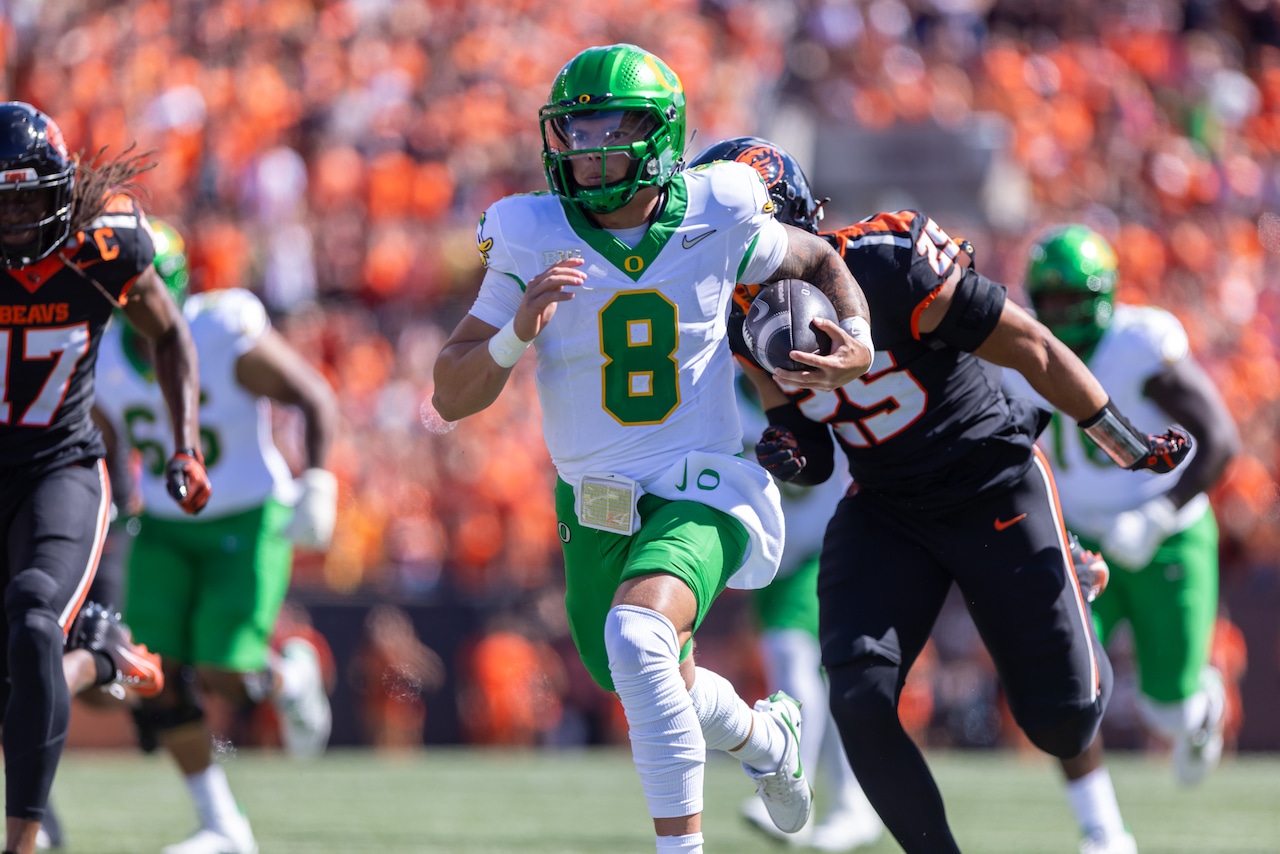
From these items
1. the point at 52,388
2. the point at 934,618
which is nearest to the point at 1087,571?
the point at 934,618

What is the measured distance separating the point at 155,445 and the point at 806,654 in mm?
2431

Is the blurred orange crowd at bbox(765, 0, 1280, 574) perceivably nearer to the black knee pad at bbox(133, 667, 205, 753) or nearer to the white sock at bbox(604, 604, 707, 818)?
the black knee pad at bbox(133, 667, 205, 753)

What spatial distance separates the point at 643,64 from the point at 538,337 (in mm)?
624

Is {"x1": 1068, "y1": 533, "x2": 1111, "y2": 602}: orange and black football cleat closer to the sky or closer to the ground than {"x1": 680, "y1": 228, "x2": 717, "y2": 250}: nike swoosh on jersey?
closer to the ground

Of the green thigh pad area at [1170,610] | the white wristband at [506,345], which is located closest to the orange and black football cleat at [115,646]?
the white wristband at [506,345]

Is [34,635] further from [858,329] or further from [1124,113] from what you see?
[1124,113]

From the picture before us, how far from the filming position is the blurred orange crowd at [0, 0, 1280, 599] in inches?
480

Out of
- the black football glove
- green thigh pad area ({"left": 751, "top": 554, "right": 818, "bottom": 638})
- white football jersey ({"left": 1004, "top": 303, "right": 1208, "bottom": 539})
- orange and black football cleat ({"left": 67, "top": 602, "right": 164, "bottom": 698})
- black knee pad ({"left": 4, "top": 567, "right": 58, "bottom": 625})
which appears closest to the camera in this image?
the black football glove

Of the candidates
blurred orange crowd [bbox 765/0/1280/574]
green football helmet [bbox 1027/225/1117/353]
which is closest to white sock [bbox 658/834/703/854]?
green football helmet [bbox 1027/225/1117/353]

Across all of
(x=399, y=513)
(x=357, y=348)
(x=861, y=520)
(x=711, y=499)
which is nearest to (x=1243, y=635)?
(x=399, y=513)

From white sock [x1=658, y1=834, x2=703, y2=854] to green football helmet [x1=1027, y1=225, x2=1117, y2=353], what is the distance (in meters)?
2.63

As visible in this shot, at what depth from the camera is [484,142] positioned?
15.0 meters

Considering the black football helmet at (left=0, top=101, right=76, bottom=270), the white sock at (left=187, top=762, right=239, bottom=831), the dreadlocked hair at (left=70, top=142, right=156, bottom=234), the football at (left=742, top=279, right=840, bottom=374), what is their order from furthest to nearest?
the white sock at (left=187, top=762, right=239, bottom=831) → the dreadlocked hair at (left=70, top=142, right=156, bottom=234) → the black football helmet at (left=0, top=101, right=76, bottom=270) → the football at (left=742, top=279, right=840, bottom=374)

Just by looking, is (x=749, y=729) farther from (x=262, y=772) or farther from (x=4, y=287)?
(x=262, y=772)
